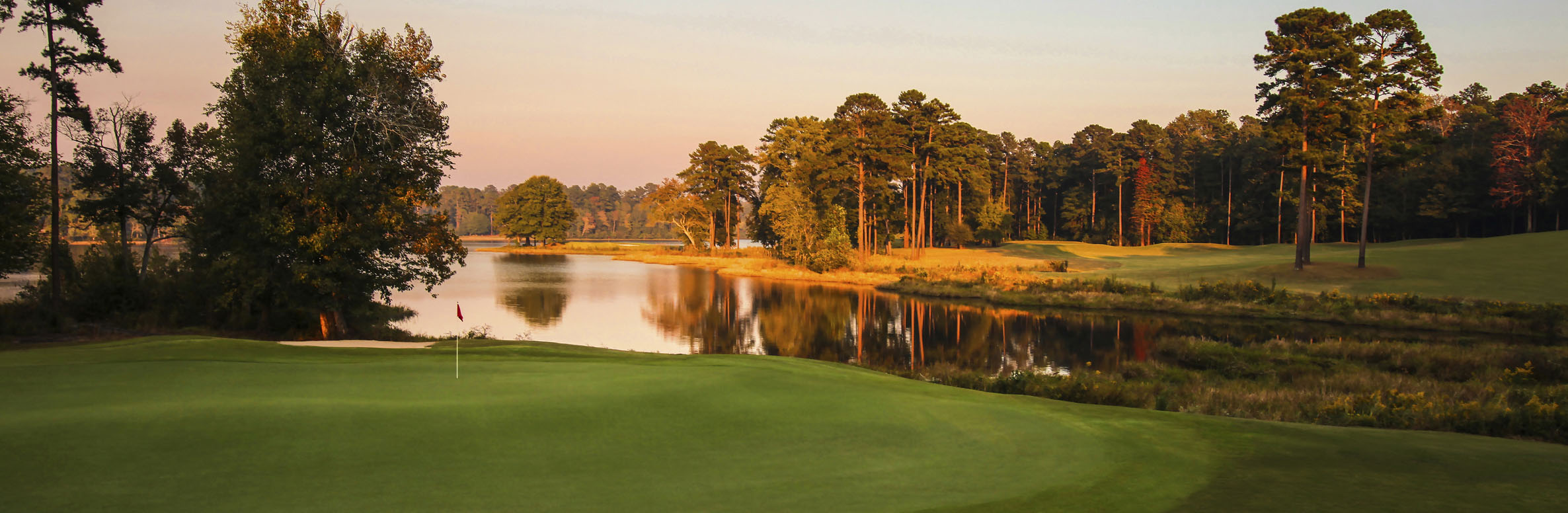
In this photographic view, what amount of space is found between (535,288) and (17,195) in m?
30.0

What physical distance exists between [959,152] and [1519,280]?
146ft

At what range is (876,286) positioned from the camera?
2010 inches

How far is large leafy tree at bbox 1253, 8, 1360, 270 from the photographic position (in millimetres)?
38031

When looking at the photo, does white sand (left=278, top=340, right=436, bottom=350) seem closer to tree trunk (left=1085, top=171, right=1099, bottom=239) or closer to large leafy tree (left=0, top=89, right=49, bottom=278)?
large leafy tree (left=0, top=89, right=49, bottom=278)

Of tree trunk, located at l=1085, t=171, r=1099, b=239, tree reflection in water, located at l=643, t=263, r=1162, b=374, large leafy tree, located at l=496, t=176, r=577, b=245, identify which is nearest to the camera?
tree reflection in water, located at l=643, t=263, r=1162, b=374

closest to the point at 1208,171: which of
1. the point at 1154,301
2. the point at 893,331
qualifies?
the point at 1154,301

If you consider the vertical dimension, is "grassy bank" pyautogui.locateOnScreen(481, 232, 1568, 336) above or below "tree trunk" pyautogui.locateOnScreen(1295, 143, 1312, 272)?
below

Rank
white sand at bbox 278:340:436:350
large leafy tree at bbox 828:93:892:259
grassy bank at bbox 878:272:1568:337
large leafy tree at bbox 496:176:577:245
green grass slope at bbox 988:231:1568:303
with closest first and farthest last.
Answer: white sand at bbox 278:340:436:350 → grassy bank at bbox 878:272:1568:337 → green grass slope at bbox 988:231:1568:303 → large leafy tree at bbox 828:93:892:259 → large leafy tree at bbox 496:176:577:245

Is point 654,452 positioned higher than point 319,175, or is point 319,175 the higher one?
point 319,175

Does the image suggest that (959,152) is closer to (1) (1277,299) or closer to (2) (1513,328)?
(1) (1277,299)

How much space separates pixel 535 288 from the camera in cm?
5000

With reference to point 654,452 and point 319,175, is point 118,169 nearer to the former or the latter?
point 319,175

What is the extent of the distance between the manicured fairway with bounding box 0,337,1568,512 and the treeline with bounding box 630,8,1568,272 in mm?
38219

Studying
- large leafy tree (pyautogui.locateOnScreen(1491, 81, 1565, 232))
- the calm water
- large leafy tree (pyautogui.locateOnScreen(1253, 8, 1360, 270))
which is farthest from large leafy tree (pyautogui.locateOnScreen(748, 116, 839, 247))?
large leafy tree (pyautogui.locateOnScreen(1491, 81, 1565, 232))
